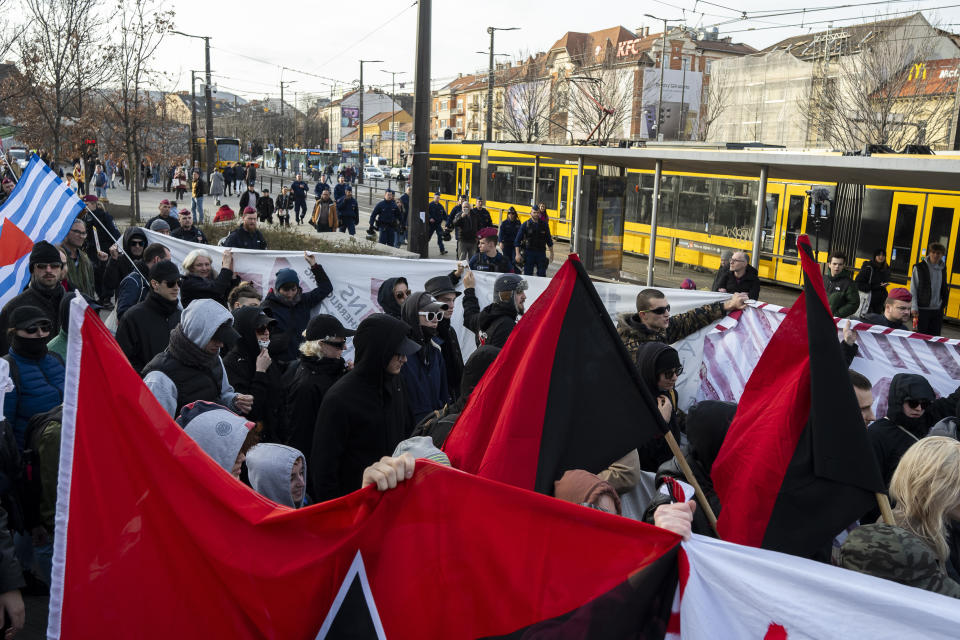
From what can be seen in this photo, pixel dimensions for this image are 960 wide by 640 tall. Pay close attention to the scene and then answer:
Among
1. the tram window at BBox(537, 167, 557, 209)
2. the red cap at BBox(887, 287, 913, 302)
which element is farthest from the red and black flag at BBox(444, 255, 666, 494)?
the tram window at BBox(537, 167, 557, 209)

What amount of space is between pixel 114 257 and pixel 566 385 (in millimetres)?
8119

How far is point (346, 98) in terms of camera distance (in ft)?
479

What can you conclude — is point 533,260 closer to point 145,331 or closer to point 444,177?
point 145,331

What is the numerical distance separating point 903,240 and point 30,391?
15131 millimetres

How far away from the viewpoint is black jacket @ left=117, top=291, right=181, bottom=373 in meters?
5.59

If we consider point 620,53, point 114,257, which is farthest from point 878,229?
point 620,53

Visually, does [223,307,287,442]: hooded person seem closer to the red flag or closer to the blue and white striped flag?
the red flag

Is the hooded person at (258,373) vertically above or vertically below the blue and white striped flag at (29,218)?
below

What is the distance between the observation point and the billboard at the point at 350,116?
317 feet

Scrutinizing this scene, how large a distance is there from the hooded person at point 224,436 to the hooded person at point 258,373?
130 centimetres

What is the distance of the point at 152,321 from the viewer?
567 cm

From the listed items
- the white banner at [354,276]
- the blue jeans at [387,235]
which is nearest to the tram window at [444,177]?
the blue jeans at [387,235]

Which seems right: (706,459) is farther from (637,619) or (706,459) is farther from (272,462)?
(272,462)

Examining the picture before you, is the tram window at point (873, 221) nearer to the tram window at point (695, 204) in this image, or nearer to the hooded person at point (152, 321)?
the tram window at point (695, 204)
